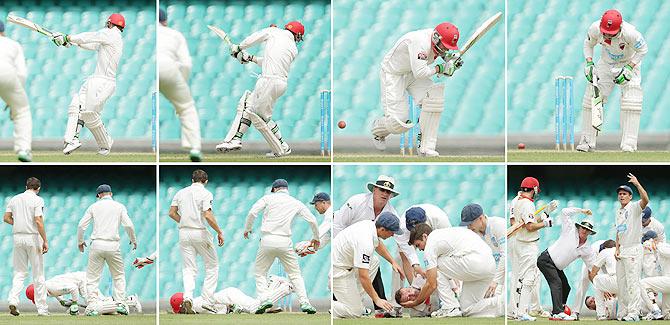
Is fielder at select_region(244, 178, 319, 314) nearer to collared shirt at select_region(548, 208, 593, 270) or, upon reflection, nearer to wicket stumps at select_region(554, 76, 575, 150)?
collared shirt at select_region(548, 208, 593, 270)

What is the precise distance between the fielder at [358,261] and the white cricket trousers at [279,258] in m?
0.55

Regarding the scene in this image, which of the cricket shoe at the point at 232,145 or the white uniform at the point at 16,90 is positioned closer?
the white uniform at the point at 16,90

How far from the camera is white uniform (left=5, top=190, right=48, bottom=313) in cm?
1140

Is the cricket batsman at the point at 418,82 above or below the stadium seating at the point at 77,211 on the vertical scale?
above

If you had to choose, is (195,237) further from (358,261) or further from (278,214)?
(358,261)

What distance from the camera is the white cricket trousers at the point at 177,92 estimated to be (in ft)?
31.3

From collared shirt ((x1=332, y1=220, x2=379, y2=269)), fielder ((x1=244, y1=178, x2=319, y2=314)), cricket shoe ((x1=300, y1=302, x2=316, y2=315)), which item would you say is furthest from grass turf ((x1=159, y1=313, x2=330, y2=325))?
collared shirt ((x1=332, y1=220, x2=379, y2=269))

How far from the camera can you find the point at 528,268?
35.1 feet

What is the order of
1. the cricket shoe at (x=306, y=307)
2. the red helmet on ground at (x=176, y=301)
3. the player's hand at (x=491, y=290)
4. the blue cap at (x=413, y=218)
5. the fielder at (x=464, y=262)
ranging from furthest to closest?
the red helmet on ground at (x=176, y=301) → the cricket shoe at (x=306, y=307) → the player's hand at (x=491, y=290) → the blue cap at (x=413, y=218) → the fielder at (x=464, y=262)

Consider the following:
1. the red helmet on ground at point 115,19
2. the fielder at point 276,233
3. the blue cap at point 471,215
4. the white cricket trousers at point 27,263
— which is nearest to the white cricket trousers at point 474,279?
the blue cap at point 471,215

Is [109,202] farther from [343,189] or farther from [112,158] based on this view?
[343,189]

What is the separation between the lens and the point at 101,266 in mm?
11742

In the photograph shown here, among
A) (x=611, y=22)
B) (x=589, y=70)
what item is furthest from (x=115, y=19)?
(x=611, y=22)

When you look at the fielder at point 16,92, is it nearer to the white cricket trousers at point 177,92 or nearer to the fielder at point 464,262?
the white cricket trousers at point 177,92
